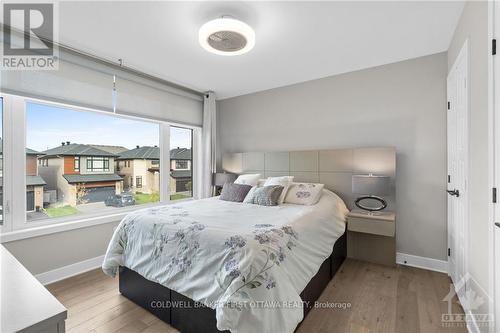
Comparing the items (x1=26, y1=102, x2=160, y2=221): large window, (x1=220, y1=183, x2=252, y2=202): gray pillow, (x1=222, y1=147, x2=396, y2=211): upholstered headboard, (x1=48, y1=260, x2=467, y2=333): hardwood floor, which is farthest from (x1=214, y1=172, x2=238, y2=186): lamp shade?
(x1=48, y1=260, x2=467, y2=333): hardwood floor

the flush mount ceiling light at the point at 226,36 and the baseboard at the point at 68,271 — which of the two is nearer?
the flush mount ceiling light at the point at 226,36

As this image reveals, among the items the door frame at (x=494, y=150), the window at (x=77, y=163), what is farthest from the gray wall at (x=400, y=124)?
the window at (x=77, y=163)

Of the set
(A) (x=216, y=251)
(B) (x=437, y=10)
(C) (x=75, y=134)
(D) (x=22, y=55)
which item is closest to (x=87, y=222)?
(C) (x=75, y=134)

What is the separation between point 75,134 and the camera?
2.88m

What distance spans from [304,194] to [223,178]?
1703mm

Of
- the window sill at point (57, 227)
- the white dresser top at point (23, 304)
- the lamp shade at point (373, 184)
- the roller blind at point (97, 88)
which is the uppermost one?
the roller blind at point (97, 88)

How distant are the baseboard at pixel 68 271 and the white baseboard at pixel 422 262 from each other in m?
3.78

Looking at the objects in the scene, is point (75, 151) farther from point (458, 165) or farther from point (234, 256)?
point (458, 165)

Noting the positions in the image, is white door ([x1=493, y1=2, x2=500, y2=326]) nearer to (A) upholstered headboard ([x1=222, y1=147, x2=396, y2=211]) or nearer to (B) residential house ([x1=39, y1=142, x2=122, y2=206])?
(A) upholstered headboard ([x1=222, y1=147, x2=396, y2=211])

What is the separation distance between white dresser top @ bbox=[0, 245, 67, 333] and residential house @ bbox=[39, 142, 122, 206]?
2.23 m

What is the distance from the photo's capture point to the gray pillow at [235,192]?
9.98ft

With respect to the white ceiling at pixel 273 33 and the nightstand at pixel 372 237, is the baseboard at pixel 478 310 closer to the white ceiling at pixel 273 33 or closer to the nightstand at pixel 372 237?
the nightstand at pixel 372 237

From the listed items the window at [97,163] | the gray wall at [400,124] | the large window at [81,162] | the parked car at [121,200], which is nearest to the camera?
the large window at [81,162]

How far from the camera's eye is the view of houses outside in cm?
258
